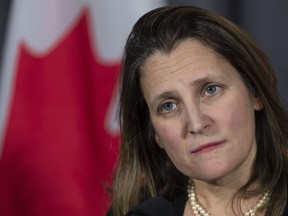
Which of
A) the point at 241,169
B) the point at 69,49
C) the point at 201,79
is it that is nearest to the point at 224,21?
the point at 201,79

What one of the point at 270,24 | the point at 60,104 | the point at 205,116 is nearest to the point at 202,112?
the point at 205,116

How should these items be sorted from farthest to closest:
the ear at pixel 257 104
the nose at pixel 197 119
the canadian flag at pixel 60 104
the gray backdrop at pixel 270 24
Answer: the canadian flag at pixel 60 104, the gray backdrop at pixel 270 24, the ear at pixel 257 104, the nose at pixel 197 119

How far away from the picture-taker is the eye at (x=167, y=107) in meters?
1.21

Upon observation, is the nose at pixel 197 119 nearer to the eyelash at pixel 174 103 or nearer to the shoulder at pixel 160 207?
the eyelash at pixel 174 103

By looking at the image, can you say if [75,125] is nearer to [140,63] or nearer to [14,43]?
→ [14,43]

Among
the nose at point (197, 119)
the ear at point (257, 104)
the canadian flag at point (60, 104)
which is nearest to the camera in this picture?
the nose at point (197, 119)

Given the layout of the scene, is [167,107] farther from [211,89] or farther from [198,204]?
[198,204]

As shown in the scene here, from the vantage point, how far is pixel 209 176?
117 centimetres

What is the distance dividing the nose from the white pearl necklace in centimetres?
17

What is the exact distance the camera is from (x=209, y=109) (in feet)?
3.81

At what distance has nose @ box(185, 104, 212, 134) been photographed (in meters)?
1.14

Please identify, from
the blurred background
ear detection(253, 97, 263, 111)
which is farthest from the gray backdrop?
ear detection(253, 97, 263, 111)

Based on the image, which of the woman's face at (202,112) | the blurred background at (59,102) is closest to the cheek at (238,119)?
the woman's face at (202,112)

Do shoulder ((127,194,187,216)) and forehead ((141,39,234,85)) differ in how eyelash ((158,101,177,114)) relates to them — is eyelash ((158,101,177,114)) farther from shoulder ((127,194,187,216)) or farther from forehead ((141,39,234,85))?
shoulder ((127,194,187,216))
